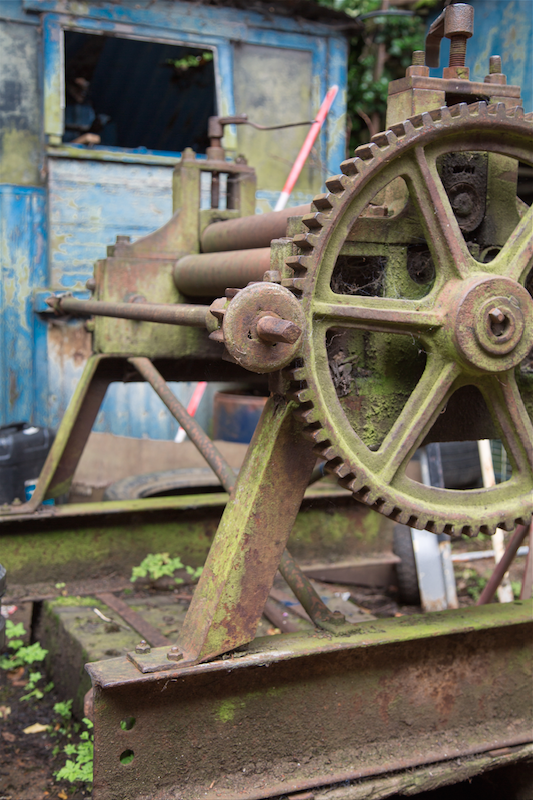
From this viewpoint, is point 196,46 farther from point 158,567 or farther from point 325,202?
point 325,202

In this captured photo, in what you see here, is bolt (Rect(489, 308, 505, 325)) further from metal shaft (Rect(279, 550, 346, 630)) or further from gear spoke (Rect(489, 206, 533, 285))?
metal shaft (Rect(279, 550, 346, 630))

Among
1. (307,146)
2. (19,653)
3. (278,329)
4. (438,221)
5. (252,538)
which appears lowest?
(19,653)

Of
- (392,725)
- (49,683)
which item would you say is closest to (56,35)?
(49,683)

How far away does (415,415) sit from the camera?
209 cm

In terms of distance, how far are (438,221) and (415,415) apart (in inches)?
19.9

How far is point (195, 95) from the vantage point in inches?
337

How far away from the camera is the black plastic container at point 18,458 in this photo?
13.8ft

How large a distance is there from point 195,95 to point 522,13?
3.59 meters

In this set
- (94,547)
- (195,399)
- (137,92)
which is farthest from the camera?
(137,92)

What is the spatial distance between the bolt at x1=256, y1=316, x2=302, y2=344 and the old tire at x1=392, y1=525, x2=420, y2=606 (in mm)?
2638

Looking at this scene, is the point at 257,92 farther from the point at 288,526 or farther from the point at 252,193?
the point at 288,526

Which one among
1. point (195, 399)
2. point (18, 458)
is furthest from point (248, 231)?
point (195, 399)

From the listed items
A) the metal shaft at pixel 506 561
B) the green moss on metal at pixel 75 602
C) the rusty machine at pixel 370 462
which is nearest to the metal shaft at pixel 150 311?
the rusty machine at pixel 370 462

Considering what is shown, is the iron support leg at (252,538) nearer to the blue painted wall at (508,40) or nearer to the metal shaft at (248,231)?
the metal shaft at (248,231)
